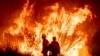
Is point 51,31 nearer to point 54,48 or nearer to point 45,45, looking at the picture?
point 45,45

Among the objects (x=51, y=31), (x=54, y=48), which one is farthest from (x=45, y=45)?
(x=51, y=31)

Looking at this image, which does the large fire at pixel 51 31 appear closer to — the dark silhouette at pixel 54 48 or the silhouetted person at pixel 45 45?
the silhouetted person at pixel 45 45

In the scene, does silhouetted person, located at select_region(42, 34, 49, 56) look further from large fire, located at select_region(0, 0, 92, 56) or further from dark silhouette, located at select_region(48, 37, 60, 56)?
large fire, located at select_region(0, 0, 92, 56)

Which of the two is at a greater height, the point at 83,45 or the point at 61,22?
the point at 61,22

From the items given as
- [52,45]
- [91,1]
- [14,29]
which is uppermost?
[91,1]

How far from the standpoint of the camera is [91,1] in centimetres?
845

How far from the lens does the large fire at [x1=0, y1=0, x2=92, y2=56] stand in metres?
8.12

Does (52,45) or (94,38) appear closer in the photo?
(52,45)

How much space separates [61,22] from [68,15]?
24cm

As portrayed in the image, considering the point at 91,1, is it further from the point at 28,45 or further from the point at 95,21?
the point at 28,45

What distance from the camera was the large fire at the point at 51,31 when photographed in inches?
320

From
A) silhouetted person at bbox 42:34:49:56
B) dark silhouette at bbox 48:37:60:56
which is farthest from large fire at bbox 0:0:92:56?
dark silhouette at bbox 48:37:60:56

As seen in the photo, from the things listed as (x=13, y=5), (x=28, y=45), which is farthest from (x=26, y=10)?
(x=28, y=45)

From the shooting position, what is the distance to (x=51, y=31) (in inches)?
324
